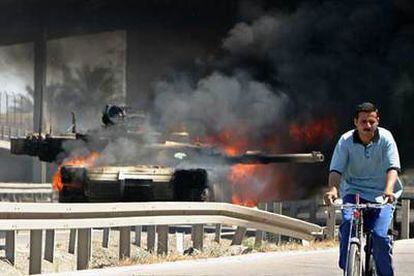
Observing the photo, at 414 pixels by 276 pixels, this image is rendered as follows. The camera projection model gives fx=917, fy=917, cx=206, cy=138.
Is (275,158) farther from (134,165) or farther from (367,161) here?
(367,161)

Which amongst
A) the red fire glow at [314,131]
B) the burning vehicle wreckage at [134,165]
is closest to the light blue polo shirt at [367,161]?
the burning vehicle wreckage at [134,165]

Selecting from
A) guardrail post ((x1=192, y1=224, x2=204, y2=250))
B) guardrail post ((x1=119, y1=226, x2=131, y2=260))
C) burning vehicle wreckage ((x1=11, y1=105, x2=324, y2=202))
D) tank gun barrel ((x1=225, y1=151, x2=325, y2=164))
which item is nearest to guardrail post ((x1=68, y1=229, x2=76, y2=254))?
guardrail post ((x1=119, y1=226, x2=131, y2=260))

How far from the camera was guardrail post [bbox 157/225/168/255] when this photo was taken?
37.1 feet

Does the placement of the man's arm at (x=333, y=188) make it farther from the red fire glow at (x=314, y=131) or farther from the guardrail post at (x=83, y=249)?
the red fire glow at (x=314, y=131)

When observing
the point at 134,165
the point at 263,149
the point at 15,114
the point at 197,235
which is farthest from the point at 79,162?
A: the point at 15,114

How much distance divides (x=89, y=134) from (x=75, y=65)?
30.3 ft

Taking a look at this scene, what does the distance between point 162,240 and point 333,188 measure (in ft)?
17.0

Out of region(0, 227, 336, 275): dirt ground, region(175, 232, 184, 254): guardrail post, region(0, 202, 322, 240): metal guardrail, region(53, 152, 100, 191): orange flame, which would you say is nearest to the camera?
region(0, 202, 322, 240): metal guardrail

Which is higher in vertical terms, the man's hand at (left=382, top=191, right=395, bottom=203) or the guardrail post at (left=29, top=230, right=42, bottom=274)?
the man's hand at (left=382, top=191, right=395, bottom=203)

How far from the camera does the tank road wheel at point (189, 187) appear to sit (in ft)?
68.8

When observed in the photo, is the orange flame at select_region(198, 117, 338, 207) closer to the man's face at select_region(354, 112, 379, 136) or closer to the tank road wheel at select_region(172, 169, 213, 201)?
the tank road wheel at select_region(172, 169, 213, 201)

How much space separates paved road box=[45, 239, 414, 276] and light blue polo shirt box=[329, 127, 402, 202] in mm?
3239

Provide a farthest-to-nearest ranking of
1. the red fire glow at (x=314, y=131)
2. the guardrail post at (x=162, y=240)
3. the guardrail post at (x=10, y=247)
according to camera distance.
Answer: the red fire glow at (x=314, y=131) → the guardrail post at (x=162, y=240) → the guardrail post at (x=10, y=247)

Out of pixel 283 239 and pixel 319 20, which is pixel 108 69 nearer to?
pixel 319 20
